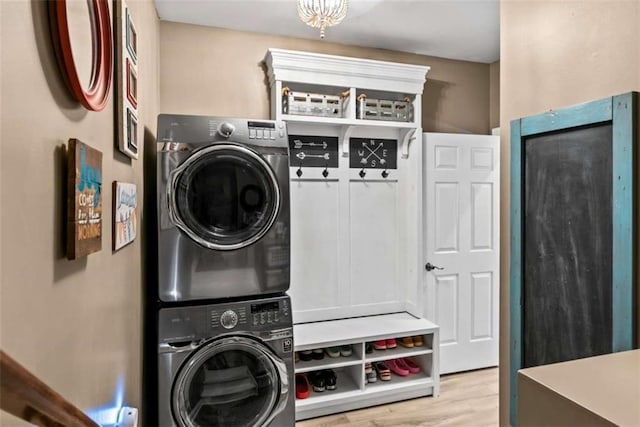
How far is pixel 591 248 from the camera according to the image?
1.65 metres

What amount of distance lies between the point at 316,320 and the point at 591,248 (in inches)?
78.6

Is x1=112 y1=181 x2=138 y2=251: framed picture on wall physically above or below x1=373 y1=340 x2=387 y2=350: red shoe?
above

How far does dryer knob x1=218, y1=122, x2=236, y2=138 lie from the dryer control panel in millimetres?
915

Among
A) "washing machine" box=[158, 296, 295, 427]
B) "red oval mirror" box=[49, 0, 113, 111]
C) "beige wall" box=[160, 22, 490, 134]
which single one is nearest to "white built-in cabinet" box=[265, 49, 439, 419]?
"beige wall" box=[160, 22, 490, 134]

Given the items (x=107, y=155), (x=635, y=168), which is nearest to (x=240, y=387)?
(x=107, y=155)

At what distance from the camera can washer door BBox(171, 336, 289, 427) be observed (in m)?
2.04

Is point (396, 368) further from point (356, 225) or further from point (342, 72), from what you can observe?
point (342, 72)

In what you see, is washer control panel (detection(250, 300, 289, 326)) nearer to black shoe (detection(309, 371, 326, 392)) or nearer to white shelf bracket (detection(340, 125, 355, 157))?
black shoe (detection(309, 371, 326, 392))

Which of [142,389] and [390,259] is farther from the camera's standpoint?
[390,259]

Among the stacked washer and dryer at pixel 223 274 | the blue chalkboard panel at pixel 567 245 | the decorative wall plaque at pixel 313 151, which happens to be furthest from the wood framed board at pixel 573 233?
the decorative wall plaque at pixel 313 151

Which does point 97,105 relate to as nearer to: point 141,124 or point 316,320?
point 141,124

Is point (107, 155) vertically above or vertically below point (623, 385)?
above

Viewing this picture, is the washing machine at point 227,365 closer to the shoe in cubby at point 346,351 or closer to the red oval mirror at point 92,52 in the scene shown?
the shoe in cubby at point 346,351

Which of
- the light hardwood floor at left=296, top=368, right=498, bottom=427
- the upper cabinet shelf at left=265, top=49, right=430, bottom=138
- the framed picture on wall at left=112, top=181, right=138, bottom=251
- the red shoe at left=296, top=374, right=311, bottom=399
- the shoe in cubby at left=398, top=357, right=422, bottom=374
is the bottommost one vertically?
the light hardwood floor at left=296, top=368, right=498, bottom=427
